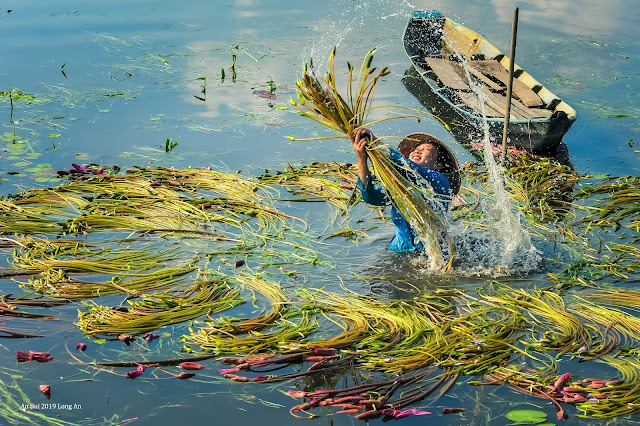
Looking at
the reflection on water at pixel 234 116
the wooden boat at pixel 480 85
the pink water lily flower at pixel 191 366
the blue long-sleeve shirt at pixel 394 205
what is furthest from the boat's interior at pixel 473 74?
the pink water lily flower at pixel 191 366

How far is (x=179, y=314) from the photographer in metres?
5.35

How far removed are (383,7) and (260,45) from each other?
3.98m

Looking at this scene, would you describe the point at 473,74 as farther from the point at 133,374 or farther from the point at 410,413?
the point at 133,374

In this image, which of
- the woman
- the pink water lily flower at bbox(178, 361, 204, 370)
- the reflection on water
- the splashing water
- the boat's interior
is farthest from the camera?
the boat's interior

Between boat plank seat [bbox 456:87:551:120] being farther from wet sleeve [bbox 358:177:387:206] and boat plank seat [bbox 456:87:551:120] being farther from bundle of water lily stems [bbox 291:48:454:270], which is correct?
wet sleeve [bbox 358:177:387:206]

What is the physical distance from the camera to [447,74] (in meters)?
10.7

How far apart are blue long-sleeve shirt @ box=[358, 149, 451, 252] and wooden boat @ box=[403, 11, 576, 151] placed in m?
Answer: 2.08

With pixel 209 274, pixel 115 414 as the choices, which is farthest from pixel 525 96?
pixel 115 414

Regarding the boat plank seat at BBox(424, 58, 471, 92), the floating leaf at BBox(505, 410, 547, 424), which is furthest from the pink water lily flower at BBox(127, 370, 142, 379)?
the boat plank seat at BBox(424, 58, 471, 92)

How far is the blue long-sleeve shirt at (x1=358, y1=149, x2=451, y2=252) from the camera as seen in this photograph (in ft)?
18.5

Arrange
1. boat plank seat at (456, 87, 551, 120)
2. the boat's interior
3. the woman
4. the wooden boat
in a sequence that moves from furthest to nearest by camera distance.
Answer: the boat's interior
boat plank seat at (456, 87, 551, 120)
the wooden boat
the woman

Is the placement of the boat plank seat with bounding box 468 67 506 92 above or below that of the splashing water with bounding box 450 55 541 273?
above

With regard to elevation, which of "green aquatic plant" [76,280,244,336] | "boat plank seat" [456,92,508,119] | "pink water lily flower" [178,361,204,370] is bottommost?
"pink water lily flower" [178,361,204,370]

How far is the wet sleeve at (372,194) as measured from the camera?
564cm
